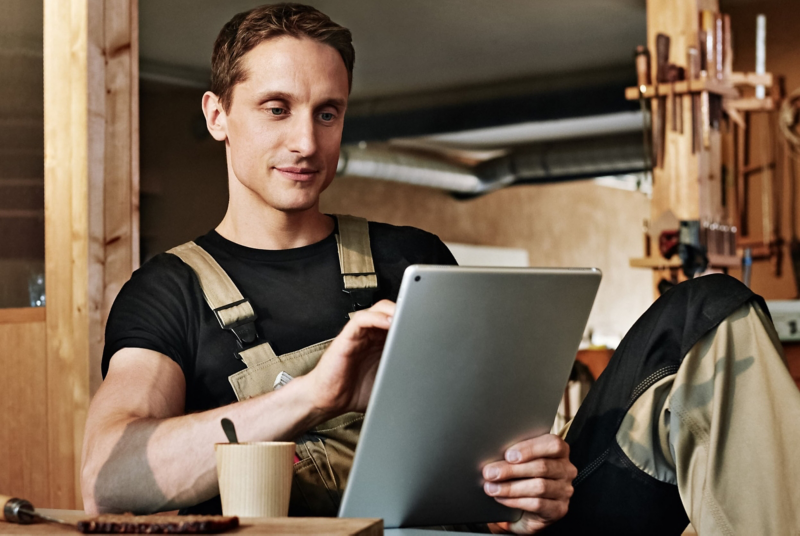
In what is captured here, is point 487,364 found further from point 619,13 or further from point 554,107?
point 554,107

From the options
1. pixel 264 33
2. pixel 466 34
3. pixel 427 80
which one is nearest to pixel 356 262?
pixel 264 33

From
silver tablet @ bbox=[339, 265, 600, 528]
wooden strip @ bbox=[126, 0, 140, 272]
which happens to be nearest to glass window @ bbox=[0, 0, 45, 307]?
wooden strip @ bbox=[126, 0, 140, 272]

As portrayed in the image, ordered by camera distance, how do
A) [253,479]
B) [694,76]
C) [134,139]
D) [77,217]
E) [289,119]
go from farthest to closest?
1. [694,76]
2. [134,139]
3. [77,217]
4. [289,119]
5. [253,479]

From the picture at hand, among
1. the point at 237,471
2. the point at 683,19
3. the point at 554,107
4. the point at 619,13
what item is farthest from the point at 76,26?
the point at 554,107

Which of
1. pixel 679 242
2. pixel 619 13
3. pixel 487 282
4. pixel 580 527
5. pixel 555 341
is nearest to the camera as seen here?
pixel 487 282

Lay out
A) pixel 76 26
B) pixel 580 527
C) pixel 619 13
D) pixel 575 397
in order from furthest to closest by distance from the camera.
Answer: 1. pixel 575 397
2. pixel 619 13
3. pixel 76 26
4. pixel 580 527

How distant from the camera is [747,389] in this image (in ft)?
3.75

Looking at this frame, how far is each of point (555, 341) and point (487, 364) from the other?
0.10 metres

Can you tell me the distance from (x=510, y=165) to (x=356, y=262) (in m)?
8.28

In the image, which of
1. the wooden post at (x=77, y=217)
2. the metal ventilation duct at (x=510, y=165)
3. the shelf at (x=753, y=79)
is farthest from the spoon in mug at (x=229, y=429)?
the metal ventilation duct at (x=510, y=165)

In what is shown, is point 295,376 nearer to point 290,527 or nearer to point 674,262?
point 290,527

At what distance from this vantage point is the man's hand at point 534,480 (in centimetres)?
109

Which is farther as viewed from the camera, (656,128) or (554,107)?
(554,107)

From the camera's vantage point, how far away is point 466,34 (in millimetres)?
5773
